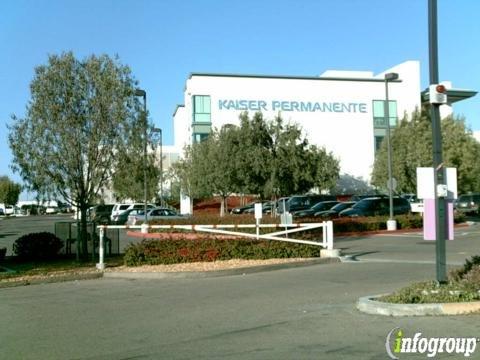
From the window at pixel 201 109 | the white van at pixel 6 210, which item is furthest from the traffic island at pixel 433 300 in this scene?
the white van at pixel 6 210

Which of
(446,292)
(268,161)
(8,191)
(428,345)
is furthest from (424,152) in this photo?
(8,191)

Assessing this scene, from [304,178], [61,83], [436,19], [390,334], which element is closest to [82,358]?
[390,334]

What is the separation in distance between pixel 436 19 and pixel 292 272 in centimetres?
745

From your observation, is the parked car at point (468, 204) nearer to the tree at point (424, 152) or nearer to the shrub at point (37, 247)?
the tree at point (424, 152)

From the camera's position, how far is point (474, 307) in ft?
29.2

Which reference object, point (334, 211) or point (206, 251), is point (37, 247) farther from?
point (334, 211)

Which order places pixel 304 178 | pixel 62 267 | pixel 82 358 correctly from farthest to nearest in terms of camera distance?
pixel 304 178
pixel 62 267
pixel 82 358

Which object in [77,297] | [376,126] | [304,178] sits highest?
[376,126]

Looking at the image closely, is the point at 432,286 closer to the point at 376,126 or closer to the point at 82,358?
the point at 82,358

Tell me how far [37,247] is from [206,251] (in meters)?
5.78

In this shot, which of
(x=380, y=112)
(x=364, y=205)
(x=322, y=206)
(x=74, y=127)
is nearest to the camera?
(x=74, y=127)

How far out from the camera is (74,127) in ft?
55.8

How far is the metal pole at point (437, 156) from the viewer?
10086mm

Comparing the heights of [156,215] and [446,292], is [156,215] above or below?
above
